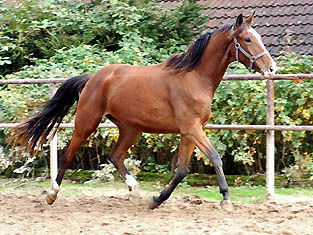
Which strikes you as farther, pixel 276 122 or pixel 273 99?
pixel 276 122

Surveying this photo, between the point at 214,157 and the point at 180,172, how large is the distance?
496mm

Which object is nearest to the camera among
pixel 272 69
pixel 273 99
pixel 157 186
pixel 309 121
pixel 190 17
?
pixel 272 69

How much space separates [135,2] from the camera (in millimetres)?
9984

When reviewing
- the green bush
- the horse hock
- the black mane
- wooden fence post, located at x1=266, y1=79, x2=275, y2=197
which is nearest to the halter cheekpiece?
the black mane

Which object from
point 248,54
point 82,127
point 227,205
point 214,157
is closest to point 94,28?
point 82,127

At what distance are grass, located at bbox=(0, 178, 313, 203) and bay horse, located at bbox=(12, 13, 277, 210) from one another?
0.98 meters

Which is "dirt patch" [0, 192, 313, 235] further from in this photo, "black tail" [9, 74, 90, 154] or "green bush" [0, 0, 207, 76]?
"green bush" [0, 0, 207, 76]

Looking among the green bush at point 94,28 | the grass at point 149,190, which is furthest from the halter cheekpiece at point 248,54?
the green bush at point 94,28

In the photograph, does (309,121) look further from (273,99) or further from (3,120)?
(3,120)

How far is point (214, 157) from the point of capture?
5.48 meters

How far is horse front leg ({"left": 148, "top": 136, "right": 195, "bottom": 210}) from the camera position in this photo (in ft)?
19.2

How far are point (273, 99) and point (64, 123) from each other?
2.77m

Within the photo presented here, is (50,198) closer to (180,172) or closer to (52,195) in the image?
(52,195)

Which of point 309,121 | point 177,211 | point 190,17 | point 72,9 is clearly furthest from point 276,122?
point 72,9
